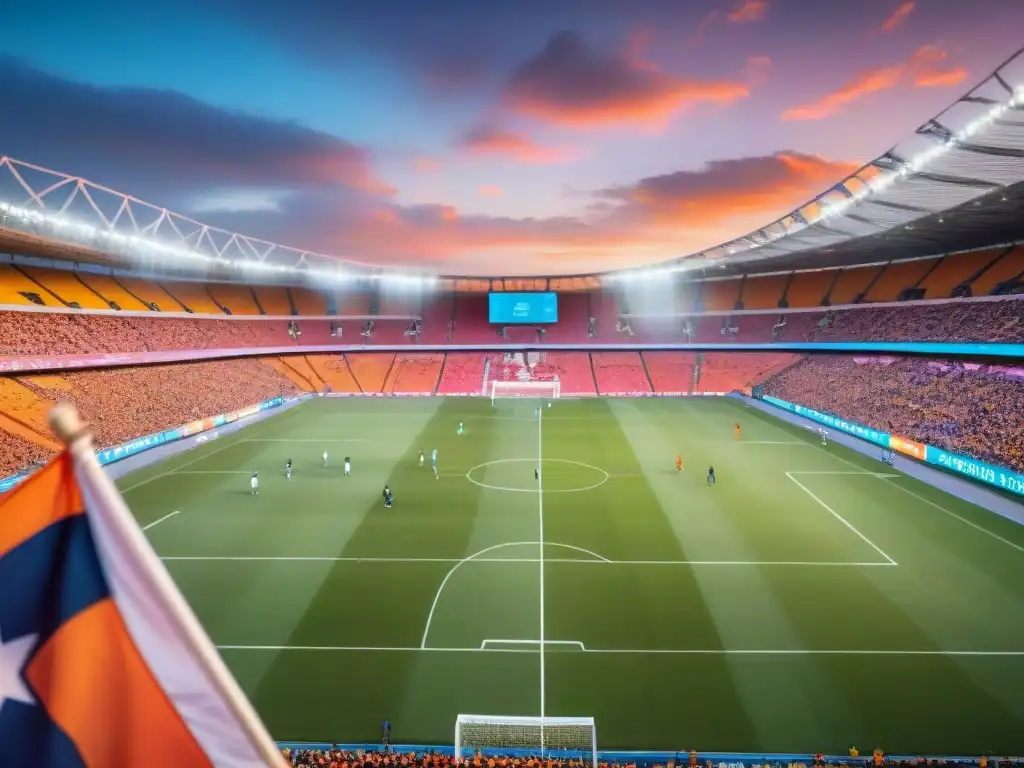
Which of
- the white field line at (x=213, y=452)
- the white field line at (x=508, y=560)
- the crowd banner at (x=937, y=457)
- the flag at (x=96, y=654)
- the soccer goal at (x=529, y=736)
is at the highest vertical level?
the flag at (x=96, y=654)

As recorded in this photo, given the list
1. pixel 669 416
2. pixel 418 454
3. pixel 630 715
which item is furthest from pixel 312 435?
pixel 630 715

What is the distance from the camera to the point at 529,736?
11.3 metres

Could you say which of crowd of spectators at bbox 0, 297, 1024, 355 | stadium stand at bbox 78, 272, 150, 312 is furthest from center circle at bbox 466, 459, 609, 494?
stadium stand at bbox 78, 272, 150, 312

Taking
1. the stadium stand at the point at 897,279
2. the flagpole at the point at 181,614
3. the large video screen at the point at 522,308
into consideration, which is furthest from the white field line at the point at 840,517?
the large video screen at the point at 522,308

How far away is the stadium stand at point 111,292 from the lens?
44312 mm

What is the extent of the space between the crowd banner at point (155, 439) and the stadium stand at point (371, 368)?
12687 mm

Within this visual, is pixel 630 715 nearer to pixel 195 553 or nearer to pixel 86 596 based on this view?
pixel 86 596

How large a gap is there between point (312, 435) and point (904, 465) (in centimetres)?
3182

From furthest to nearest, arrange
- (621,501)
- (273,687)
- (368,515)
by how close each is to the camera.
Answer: (621,501), (368,515), (273,687)

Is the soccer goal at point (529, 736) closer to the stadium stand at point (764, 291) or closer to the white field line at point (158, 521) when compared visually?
the white field line at point (158, 521)

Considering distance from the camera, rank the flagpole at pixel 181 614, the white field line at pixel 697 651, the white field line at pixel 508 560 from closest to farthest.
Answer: the flagpole at pixel 181 614 < the white field line at pixel 697 651 < the white field line at pixel 508 560

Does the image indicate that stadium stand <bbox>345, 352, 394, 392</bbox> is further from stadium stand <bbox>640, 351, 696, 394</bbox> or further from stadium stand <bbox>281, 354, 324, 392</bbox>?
stadium stand <bbox>640, 351, 696, 394</bbox>

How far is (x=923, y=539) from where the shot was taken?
20375mm

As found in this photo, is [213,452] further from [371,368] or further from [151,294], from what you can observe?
[371,368]
